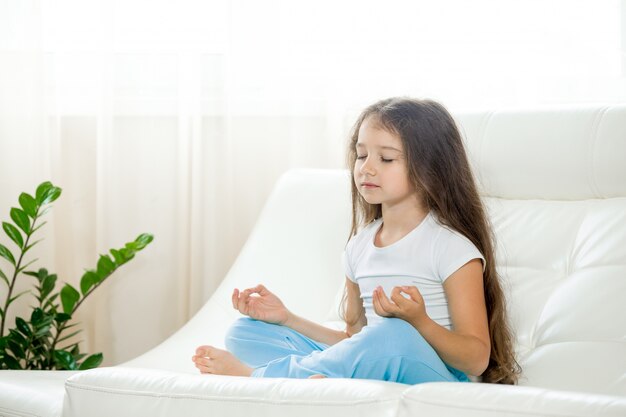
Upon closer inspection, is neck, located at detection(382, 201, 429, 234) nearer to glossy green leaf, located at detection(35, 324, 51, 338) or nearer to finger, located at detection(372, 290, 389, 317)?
finger, located at detection(372, 290, 389, 317)

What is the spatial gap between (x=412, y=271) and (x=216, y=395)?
558 mm

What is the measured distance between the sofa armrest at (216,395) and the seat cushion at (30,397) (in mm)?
277

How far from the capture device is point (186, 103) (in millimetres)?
2674

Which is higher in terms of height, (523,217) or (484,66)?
(484,66)

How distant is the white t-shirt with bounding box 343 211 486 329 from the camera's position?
1571 mm

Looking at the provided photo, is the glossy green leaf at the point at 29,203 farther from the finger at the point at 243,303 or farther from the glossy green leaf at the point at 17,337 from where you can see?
the finger at the point at 243,303

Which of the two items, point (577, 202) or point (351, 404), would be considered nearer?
point (351, 404)

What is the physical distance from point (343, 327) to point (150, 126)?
43.9 inches

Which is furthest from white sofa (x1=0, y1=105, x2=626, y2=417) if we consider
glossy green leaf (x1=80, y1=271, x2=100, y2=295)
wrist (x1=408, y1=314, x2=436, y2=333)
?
glossy green leaf (x1=80, y1=271, x2=100, y2=295)

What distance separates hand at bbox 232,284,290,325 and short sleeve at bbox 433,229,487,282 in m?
0.32

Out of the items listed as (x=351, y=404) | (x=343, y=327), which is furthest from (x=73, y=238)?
(x=351, y=404)

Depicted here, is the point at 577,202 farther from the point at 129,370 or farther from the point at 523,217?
the point at 129,370

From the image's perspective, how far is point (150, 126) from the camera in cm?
275

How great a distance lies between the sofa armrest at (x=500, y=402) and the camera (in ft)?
3.15
